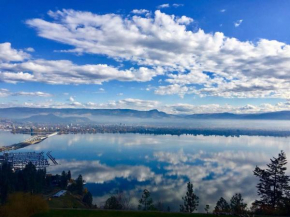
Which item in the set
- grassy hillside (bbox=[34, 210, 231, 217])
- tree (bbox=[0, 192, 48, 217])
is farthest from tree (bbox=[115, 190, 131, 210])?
tree (bbox=[0, 192, 48, 217])

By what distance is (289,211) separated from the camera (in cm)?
1388

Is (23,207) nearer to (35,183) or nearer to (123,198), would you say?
(123,198)

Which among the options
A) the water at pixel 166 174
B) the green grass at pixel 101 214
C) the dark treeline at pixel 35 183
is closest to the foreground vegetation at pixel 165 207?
the green grass at pixel 101 214

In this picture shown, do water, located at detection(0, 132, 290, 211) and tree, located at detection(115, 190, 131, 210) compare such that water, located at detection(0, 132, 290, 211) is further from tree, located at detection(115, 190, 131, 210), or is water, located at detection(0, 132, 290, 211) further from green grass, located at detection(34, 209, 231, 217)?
green grass, located at detection(34, 209, 231, 217)

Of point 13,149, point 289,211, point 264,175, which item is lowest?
point 13,149

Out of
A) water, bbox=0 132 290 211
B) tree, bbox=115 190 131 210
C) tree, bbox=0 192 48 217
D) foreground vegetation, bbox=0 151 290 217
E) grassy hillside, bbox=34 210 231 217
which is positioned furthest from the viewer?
water, bbox=0 132 290 211

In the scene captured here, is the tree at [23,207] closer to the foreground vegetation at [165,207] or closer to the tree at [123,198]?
the foreground vegetation at [165,207]

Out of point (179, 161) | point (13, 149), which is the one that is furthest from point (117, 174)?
point (13, 149)

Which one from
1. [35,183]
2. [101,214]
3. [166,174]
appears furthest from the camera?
[166,174]

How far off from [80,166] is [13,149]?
111 feet

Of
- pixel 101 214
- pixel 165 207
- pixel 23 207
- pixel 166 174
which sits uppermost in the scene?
pixel 23 207

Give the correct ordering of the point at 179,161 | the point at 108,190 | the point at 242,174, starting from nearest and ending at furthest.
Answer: the point at 108,190 → the point at 242,174 → the point at 179,161

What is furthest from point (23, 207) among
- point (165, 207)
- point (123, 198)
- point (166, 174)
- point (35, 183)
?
point (166, 174)

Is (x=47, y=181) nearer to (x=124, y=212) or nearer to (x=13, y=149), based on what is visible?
(x=124, y=212)
